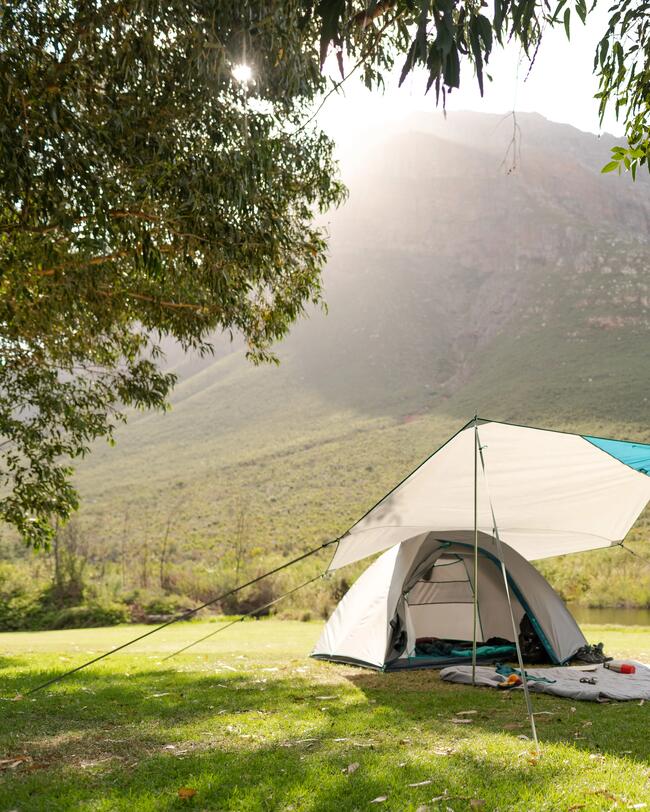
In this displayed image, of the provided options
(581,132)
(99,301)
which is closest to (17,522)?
(99,301)

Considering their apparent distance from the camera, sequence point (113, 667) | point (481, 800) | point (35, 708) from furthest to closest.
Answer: point (113, 667) → point (35, 708) → point (481, 800)

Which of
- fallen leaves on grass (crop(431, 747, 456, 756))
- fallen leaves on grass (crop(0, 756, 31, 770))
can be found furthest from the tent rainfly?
fallen leaves on grass (crop(0, 756, 31, 770))

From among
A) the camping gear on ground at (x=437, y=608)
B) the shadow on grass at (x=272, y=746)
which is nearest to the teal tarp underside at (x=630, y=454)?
the shadow on grass at (x=272, y=746)

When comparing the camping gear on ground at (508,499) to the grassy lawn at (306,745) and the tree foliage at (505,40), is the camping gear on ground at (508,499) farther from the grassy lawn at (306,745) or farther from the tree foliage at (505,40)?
the tree foliage at (505,40)

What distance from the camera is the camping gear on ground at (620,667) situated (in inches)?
294

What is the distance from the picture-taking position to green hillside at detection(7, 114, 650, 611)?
28.7 metres

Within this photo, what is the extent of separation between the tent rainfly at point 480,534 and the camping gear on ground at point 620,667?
646 millimetres

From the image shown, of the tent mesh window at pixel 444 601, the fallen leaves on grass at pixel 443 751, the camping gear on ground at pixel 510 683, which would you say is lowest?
the camping gear on ground at pixel 510 683

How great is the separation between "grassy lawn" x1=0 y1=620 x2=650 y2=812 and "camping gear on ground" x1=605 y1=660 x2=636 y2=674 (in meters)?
1.55

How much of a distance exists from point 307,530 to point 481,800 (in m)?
24.9

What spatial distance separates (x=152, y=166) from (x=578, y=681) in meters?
5.98

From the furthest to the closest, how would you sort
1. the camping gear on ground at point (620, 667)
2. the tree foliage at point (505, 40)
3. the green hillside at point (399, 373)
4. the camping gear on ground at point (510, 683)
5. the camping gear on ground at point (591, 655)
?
1. the green hillside at point (399, 373)
2. the camping gear on ground at point (591, 655)
3. the camping gear on ground at point (620, 667)
4. the camping gear on ground at point (510, 683)
5. the tree foliage at point (505, 40)

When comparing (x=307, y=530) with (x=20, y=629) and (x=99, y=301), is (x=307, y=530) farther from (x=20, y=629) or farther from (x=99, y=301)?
(x=99, y=301)

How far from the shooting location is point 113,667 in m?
9.03
